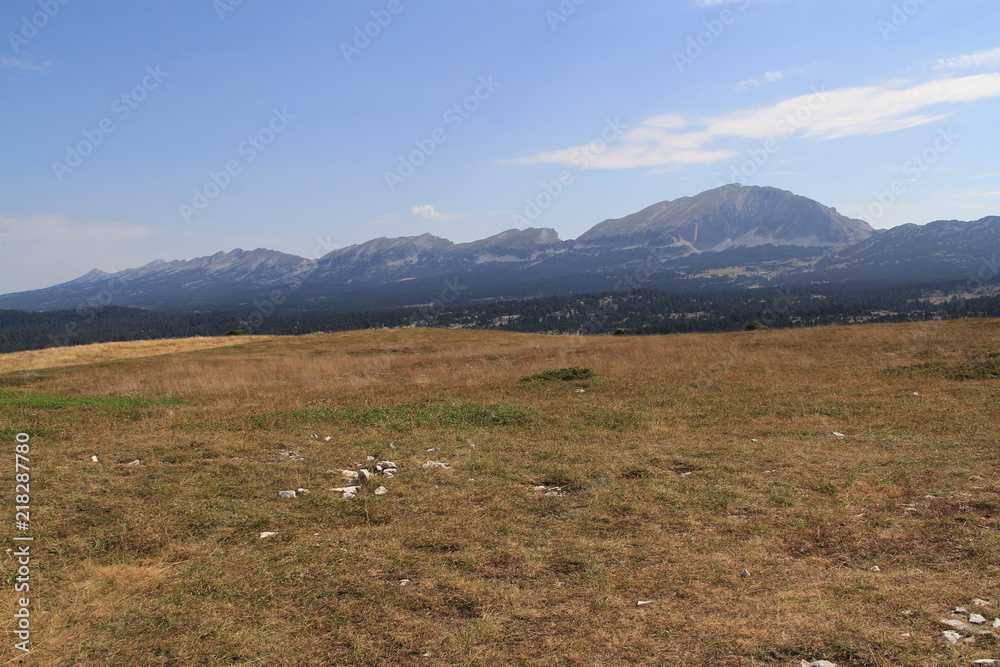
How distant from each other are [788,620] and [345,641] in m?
4.80

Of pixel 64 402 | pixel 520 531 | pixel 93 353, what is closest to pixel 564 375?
pixel 520 531

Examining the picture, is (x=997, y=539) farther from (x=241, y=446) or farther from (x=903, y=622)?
(x=241, y=446)

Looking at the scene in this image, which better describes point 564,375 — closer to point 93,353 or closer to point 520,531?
point 520,531

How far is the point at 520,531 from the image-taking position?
884 centimetres

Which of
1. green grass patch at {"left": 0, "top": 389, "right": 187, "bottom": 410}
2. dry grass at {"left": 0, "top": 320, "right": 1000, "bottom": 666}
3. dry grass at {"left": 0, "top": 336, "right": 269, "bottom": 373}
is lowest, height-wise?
dry grass at {"left": 0, "top": 320, "right": 1000, "bottom": 666}

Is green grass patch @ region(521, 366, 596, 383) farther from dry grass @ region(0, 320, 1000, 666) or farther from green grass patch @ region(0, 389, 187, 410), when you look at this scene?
green grass patch @ region(0, 389, 187, 410)

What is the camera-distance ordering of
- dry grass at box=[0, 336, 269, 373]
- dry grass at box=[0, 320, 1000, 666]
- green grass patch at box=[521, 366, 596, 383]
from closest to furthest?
dry grass at box=[0, 320, 1000, 666], green grass patch at box=[521, 366, 596, 383], dry grass at box=[0, 336, 269, 373]

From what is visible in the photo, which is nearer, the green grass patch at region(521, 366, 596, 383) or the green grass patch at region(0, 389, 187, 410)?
the green grass patch at region(0, 389, 187, 410)

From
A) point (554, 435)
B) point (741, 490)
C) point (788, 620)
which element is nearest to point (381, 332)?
point (554, 435)

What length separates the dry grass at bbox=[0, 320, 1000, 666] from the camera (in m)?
6.02

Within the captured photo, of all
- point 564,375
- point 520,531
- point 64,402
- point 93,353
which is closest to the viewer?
point 520,531

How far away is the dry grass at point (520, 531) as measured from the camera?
6.02 m

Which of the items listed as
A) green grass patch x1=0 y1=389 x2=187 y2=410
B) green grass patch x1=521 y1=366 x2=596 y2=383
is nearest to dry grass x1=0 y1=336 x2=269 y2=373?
green grass patch x1=0 y1=389 x2=187 y2=410

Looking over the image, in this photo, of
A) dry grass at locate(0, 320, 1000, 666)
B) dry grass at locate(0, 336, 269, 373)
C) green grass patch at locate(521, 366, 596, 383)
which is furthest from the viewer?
dry grass at locate(0, 336, 269, 373)
